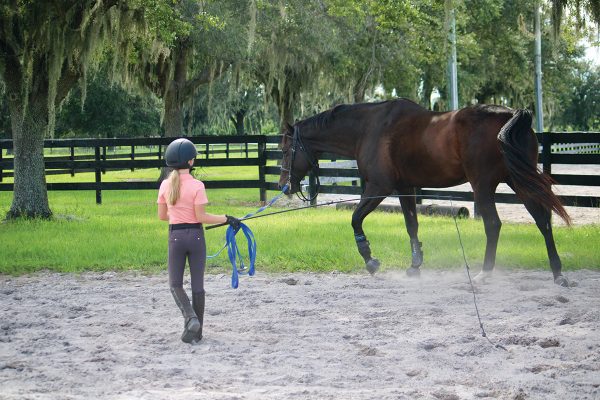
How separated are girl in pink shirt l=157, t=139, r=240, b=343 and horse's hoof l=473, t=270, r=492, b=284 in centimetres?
314

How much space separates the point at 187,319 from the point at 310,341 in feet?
2.84

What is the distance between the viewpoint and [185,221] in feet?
18.0

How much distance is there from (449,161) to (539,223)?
1.11 m

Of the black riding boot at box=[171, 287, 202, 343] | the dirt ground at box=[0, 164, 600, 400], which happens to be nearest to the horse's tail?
the dirt ground at box=[0, 164, 600, 400]

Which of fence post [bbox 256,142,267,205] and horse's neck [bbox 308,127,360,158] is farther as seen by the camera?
fence post [bbox 256,142,267,205]

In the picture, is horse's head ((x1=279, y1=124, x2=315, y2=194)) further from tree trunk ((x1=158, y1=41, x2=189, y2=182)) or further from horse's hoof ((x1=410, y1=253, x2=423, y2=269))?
tree trunk ((x1=158, y1=41, x2=189, y2=182))

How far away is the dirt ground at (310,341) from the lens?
4465 millimetres

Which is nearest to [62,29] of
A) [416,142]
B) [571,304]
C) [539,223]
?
[416,142]

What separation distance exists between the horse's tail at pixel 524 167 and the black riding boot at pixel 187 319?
3.42m

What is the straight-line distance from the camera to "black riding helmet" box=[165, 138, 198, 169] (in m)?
5.38

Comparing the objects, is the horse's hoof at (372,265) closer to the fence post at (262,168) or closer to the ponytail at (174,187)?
the ponytail at (174,187)

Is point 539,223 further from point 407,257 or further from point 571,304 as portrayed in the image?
point 407,257

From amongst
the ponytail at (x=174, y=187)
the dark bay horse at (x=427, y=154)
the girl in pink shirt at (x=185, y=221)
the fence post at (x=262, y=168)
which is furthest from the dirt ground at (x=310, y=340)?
the fence post at (x=262, y=168)

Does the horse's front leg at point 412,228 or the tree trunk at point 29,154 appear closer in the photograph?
the horse's front leg at point 412,228
